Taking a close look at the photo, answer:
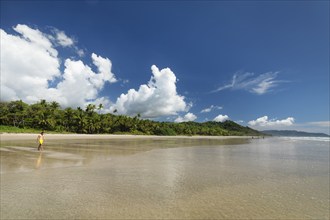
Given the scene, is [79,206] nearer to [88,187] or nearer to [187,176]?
[88,187]

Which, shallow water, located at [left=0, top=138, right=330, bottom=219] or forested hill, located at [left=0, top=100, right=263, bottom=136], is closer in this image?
shallow water, located at [left=0, top=138, right=330, bottom=219]

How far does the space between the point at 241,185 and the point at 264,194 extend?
3.93 feet

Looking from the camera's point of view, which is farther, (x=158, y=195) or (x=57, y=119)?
(x=57, y=119)

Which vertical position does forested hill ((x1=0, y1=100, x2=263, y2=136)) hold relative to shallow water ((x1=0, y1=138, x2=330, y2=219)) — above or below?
above

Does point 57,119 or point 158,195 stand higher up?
point 57,119

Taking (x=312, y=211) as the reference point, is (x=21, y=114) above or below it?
above

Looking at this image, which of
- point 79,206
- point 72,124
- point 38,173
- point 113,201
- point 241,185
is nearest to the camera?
point 79,206

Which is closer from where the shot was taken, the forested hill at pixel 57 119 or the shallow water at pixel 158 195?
the shallow water at pixel 158 195

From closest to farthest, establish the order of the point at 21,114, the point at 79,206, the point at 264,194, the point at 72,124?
the point at 79,206 → the point at 264,194 → the point at 21,114 → the point at 72,124

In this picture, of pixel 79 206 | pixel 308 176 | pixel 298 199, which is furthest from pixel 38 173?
pixel 308 176

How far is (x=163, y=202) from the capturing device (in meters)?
6.31

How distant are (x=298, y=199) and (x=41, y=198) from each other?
8006 mm

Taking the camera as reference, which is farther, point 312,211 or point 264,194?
point 264,194

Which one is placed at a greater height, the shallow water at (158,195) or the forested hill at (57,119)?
the forested hill at (57,119)
